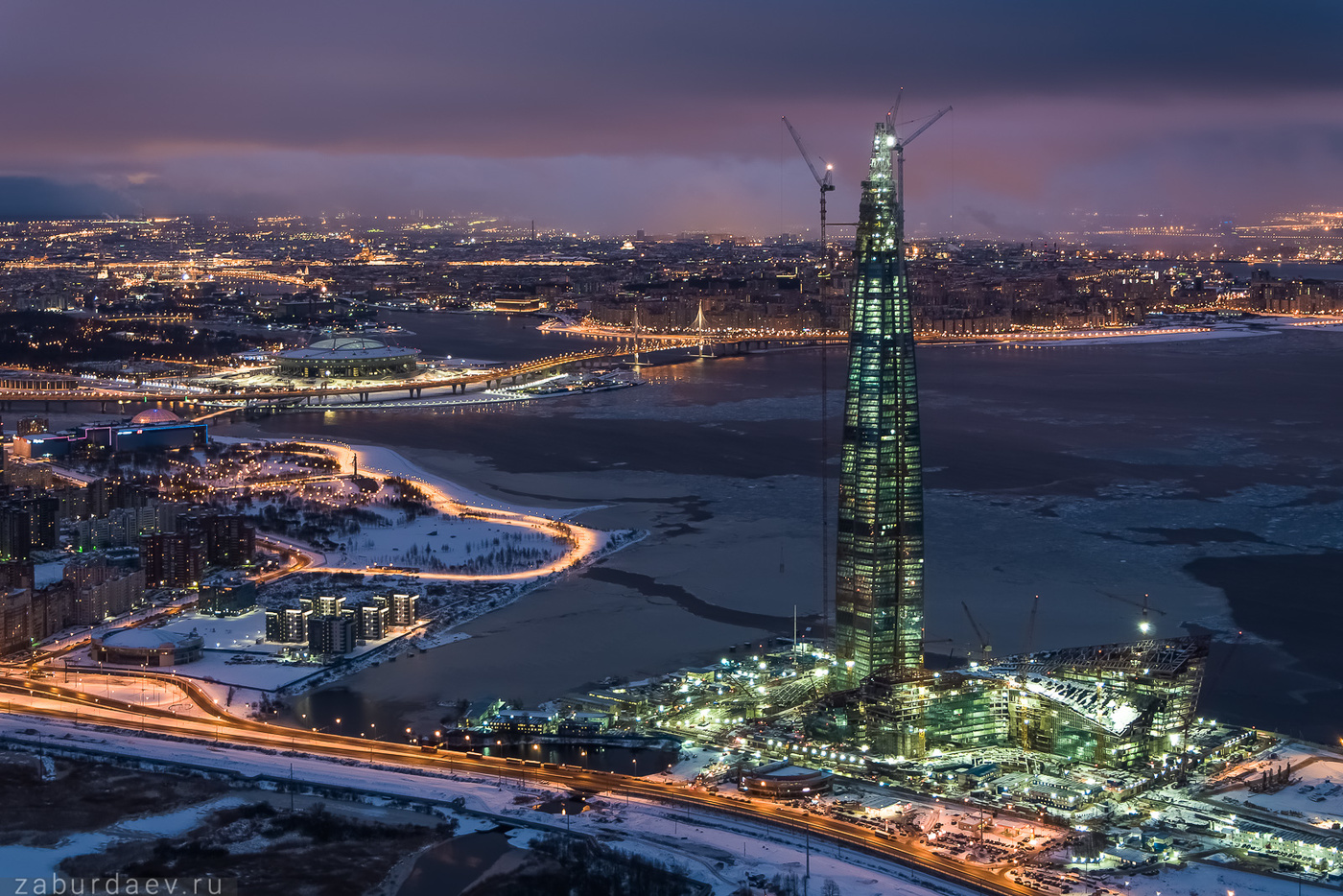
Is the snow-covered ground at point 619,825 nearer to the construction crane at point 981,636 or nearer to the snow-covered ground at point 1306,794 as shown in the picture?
the snow-covered ground at point 1306,794

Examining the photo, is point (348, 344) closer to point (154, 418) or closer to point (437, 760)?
point (154, 418)

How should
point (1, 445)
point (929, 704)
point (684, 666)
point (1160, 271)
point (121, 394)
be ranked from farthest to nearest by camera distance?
point (1160, 271) → point (121, 394) → point (1, 445) → point (684, 666) → point (929, 704)

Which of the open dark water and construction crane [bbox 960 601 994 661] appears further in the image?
the open dark water

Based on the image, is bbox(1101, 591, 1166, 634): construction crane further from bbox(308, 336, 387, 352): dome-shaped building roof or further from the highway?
bbox(308, 336, 387, 352): dome-shaped building roof

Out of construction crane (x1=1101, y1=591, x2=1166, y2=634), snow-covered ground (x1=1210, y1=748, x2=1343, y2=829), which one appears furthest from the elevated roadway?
snow-covered ground (x1=1210, y1=748, x2=1343, y2=829)

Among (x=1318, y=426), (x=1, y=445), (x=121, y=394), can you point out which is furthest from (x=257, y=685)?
(x=121, y=394)

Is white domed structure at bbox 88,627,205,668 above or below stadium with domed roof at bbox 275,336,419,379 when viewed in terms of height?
below

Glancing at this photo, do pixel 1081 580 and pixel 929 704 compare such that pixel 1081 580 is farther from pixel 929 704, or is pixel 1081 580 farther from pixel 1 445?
pixel 1 445

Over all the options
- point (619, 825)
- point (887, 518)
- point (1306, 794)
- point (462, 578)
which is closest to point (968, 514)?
point (462, 578)
